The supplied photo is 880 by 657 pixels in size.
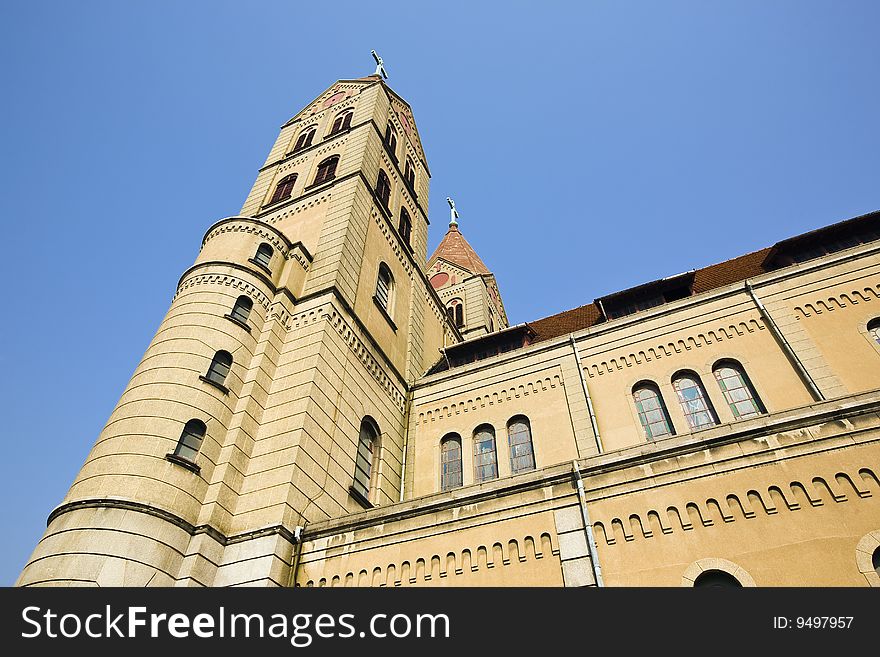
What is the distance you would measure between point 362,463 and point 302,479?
11.5ft

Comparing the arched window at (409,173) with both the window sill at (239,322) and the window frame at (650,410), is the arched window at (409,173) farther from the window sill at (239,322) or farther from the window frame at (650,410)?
the window frame at (650,410)

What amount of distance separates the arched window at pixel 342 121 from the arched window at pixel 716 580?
84.8ft

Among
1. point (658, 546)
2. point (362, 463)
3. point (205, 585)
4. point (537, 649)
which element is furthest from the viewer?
point (362, 463)

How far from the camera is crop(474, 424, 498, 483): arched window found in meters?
17.6

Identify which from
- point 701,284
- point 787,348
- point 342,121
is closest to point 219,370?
point 787,348

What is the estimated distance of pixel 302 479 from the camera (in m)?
13.6

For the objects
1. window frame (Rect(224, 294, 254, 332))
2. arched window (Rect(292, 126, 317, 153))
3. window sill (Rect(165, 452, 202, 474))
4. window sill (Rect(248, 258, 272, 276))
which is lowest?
window sill (Rect(165, 452, 202, 474))

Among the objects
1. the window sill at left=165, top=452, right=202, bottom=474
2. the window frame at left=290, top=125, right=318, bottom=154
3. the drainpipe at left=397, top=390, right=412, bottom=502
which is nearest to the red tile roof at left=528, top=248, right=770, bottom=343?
the drainpipe at left=397, top=390, right=412, bottom=502

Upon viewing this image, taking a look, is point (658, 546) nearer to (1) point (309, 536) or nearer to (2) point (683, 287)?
(1) point (309, 536)

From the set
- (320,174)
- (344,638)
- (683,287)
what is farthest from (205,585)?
(320,174)

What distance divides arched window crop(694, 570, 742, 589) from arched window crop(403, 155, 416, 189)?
81.9 ft

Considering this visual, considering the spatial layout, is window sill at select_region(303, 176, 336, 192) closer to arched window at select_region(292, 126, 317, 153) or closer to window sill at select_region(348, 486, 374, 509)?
arched window at select_region(292, 126, 317, 153)

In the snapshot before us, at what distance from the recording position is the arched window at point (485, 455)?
17.6m

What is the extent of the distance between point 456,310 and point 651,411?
2202 cm
